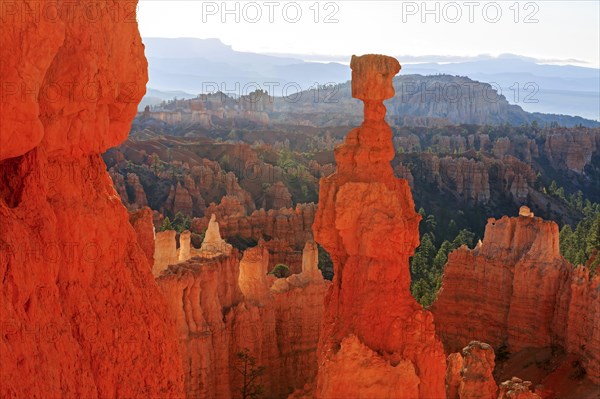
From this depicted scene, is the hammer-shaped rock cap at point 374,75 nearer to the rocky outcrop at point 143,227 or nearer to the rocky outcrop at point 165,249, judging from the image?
the rocky outcrop at point 143,227

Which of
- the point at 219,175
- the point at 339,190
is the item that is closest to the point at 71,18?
the point at 339,190

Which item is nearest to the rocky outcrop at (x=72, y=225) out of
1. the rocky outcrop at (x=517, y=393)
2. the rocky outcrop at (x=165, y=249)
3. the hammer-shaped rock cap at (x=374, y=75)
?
the hammer-shaped rock cap at (x=374, y=75)

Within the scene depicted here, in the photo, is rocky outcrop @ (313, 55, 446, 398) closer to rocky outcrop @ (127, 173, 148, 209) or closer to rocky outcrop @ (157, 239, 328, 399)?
rocky outcrop @ (157, 239, 328, 399)

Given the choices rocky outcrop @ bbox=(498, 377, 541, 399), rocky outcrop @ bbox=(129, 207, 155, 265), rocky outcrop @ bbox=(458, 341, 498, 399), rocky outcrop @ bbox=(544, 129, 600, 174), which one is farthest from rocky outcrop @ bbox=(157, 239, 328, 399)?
rocky outcrop @ bbox=(544, 129, 600, 174)

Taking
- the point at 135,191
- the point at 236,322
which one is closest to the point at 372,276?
the point at 236,322

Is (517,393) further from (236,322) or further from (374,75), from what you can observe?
(374,75)

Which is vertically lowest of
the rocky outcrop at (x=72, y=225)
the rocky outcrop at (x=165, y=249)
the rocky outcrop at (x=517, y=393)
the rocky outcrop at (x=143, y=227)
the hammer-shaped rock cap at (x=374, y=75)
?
the rocky outcrop at (x=517, y=393)
